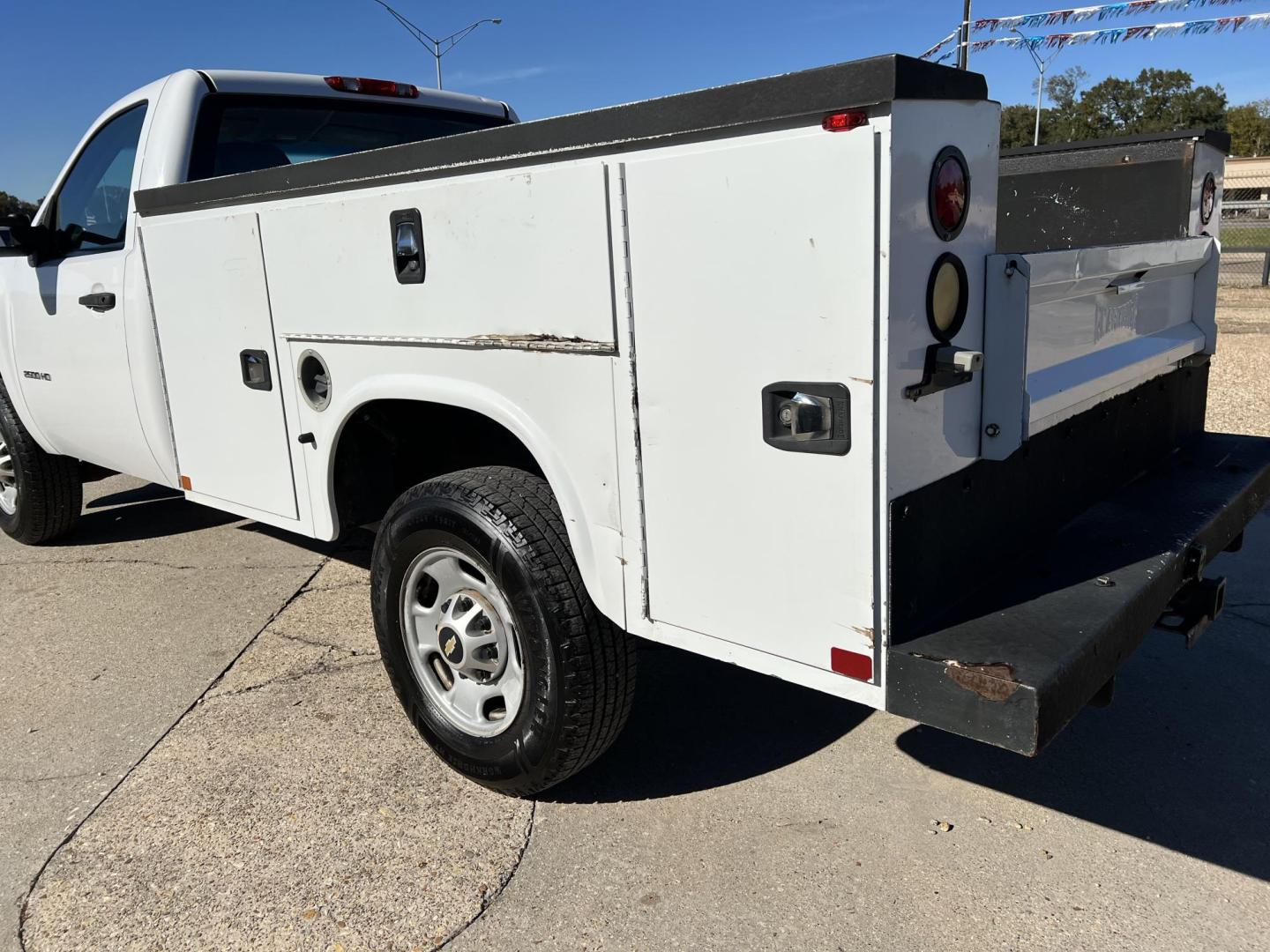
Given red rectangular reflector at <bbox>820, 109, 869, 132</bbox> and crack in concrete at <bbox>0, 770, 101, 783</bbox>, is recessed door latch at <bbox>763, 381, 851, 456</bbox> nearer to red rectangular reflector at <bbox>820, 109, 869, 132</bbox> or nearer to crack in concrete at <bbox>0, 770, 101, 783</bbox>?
red rectangular reflector at <bbox>820, 109, 869, 132</bbox>

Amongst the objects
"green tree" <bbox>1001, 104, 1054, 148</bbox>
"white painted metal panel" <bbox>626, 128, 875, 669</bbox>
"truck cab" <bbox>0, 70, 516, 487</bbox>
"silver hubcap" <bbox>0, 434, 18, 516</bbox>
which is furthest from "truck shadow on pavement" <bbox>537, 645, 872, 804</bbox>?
"green tree" <bbox>1001, 104, 1054, 148</bbox>

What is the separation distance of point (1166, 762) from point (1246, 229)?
3712 centimetres

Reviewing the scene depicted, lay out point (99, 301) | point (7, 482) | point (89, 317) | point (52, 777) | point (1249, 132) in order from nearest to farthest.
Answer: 1. point (52, 777)
2. point (99, 301)
3. point (89, 317)
4. point (7, 482)
5. point (1249, 132)

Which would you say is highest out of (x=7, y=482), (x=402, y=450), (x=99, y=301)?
(x=99, y=301)

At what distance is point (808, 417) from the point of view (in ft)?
6.70

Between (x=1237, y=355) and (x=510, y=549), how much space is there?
9373mm

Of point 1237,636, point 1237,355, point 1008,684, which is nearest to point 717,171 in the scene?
point 1008,684

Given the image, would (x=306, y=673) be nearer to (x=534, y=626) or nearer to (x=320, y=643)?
(x=320, y=643)

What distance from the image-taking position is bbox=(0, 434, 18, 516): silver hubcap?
552cm

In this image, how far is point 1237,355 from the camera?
972 centimetres

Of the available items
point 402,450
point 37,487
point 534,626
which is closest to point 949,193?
point 534,626

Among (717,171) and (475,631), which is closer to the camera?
(717,171)

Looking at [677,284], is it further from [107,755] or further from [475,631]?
[107,755]

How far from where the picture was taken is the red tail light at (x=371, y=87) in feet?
15.1
